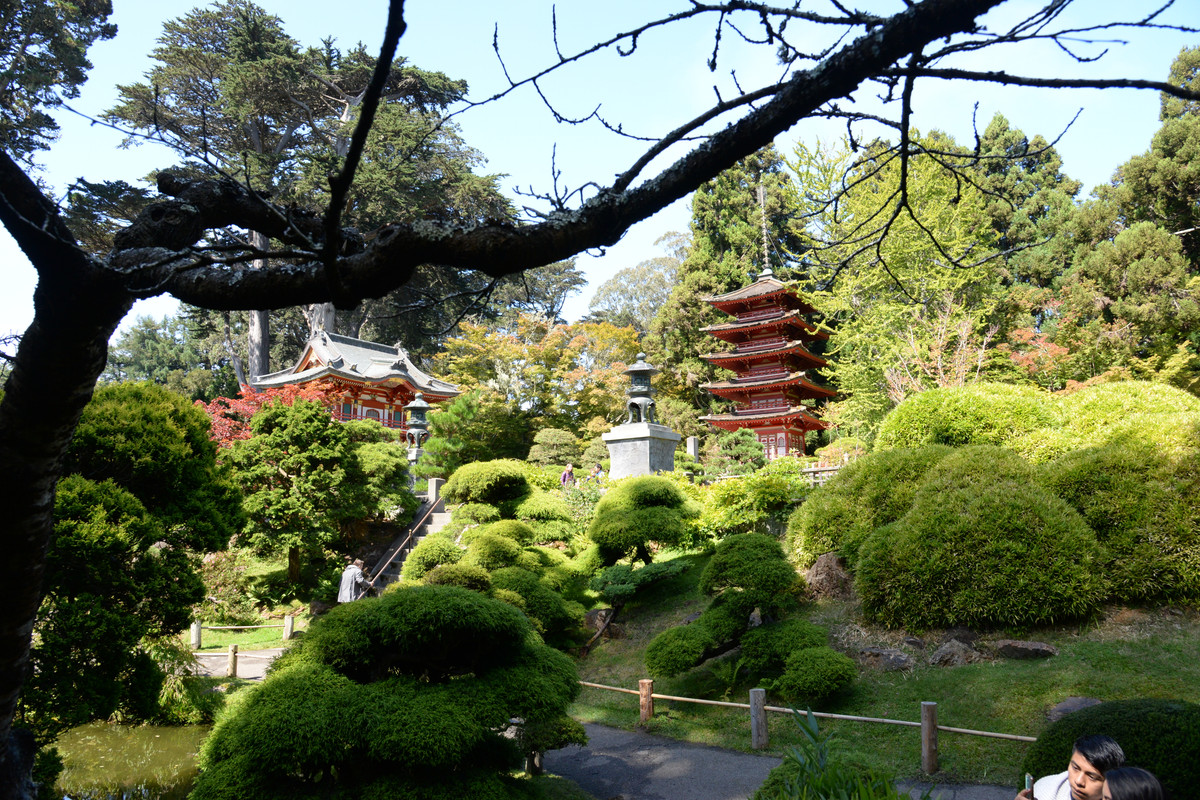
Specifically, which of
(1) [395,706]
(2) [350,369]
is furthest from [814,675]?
(2) [350,369]

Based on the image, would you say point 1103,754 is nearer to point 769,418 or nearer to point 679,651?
point 679,651

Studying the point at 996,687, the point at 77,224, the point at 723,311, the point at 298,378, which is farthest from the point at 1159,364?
the point at 77,224

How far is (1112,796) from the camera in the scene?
2.05 meters

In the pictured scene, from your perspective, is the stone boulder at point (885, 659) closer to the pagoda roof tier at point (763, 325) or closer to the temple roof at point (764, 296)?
the temple roof at point (764, 296)

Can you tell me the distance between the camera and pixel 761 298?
878 inches

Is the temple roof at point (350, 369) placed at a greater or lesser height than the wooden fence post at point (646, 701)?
greater

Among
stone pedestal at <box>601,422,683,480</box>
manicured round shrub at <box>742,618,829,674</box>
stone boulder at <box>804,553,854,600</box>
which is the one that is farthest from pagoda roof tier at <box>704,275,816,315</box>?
manicured round shrub at <box>742,618,829,674</box>

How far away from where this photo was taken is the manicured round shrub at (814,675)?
20.2ft

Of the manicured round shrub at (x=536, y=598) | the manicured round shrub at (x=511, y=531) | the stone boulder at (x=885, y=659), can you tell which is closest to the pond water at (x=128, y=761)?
the manicured round shrub at (x=536, y=598)

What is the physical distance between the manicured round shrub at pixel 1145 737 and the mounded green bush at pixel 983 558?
3.44 meters

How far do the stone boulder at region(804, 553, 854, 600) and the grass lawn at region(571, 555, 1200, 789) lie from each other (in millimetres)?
278

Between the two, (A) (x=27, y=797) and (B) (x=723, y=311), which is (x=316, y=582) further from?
(B) (x=723, y=311)

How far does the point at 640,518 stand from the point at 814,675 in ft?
12.9

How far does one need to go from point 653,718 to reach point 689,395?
64.7 feet
